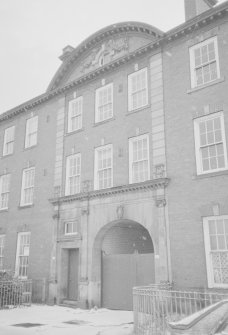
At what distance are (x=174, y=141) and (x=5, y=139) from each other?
1417 cm

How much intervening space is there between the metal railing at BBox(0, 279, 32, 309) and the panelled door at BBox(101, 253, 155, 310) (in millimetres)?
4141

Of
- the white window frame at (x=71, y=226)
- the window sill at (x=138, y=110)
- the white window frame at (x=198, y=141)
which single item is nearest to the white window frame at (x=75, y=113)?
the window sill at (x=138, y=110)

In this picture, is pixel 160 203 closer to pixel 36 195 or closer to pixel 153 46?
pixel 153 46

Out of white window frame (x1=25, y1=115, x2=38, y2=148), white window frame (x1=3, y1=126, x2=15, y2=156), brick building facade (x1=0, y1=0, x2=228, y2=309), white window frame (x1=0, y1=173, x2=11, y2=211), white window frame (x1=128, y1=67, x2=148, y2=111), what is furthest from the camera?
white window frame (x1=3, y1=126, x2=15, y2=156)

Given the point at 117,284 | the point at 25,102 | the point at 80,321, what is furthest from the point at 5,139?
the point at 80,321

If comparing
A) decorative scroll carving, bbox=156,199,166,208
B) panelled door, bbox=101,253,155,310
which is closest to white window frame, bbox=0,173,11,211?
panelled door, bbox=101,253,155,310

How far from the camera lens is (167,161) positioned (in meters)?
15.2

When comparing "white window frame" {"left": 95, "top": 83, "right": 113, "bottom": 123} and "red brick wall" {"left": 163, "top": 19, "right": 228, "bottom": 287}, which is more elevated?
"white window frame" {"left": 95, "top": 83, "right": 113, "bottom": 123}

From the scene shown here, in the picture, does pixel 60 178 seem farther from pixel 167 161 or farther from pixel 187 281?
pixel 187 281

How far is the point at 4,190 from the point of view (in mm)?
23281

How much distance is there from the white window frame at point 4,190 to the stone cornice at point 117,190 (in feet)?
16.1

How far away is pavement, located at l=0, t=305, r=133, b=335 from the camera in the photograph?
1101cm

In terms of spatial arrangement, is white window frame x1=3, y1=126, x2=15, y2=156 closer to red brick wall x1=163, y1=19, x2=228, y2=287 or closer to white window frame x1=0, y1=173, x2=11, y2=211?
white window frame x1=0, y1=173, x2=11, y2=211

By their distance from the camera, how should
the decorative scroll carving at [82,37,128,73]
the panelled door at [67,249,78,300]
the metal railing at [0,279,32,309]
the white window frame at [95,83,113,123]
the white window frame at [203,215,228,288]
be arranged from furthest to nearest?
the decorative scroll carving at [82,37,128,73] < the white window frame at [95,83,113,123] < the panelled door at [67,249,78,300] < the metal railing at [0,279,32,309] < the white window frame at [203,215,228,288]
